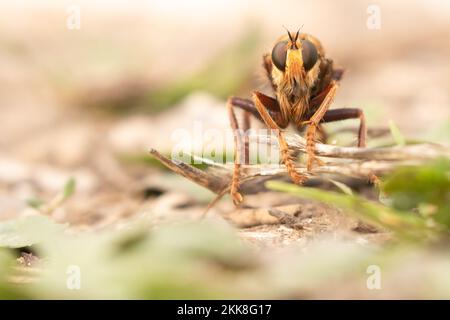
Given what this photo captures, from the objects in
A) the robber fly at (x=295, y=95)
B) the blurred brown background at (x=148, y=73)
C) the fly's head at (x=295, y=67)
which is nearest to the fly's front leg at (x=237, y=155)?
the robber fly at (x=295, y=95)

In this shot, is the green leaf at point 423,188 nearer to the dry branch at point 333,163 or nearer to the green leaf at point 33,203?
the dry branch at point 333,163

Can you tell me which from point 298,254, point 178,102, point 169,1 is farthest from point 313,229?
point 169,1

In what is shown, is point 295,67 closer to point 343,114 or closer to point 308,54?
point 308,54

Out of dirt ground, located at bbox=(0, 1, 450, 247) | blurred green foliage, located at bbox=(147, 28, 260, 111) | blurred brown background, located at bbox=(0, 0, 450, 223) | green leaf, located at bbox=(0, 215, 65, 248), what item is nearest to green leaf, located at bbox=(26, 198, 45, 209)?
dirt ground, located at bbox=(0, 1, 450, 247)

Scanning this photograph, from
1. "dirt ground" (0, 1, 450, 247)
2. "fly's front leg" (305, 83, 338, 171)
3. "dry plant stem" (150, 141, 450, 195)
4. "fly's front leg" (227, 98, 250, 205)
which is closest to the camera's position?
"dry plant stem" (150, 141, 450, 195)

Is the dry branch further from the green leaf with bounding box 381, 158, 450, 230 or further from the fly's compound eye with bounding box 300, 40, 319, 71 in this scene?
the fly's compound eye with bounding box 300, 40, 319, 71

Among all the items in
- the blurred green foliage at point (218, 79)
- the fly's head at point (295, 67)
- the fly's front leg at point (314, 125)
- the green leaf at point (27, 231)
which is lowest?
the green leaf at point (27, 231)
